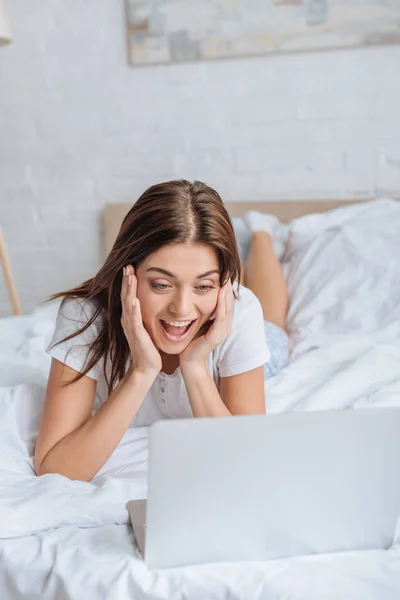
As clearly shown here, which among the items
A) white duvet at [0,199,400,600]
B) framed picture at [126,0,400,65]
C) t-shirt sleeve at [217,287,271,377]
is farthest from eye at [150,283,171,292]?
framed picture at [126,0,400,65]

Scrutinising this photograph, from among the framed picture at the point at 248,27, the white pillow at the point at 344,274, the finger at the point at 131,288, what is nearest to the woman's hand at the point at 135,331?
the finger at the point at 131,288

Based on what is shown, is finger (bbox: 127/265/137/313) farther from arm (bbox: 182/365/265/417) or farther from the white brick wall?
the white brick wall

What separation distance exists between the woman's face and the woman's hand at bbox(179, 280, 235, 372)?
14mm

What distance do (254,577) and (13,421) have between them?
652 millimetres

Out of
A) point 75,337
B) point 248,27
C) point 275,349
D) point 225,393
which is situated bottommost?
point 275,349

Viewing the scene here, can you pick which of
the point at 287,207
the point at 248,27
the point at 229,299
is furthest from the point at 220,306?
the point at 248,27

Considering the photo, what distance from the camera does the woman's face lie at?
3.97 ft

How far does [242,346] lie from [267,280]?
2.70 ft

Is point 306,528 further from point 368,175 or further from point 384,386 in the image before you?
point 368,175

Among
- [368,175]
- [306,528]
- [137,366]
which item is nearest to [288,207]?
[368,175]

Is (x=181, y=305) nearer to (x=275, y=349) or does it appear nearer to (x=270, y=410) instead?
(x=270, y=410)

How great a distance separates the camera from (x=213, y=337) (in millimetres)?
1249

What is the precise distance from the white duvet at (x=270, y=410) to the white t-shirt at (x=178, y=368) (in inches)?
4.2

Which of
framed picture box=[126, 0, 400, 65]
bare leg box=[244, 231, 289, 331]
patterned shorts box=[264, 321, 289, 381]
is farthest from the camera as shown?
framed picture box=[126, 0, 400, 65]
